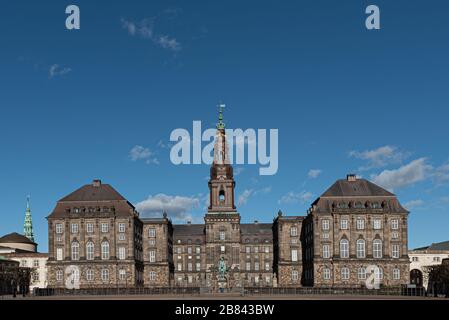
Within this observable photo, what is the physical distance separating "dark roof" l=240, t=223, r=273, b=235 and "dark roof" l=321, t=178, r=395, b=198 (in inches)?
2599

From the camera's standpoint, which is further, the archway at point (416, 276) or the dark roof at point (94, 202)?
→ the archway at point (416, 276)

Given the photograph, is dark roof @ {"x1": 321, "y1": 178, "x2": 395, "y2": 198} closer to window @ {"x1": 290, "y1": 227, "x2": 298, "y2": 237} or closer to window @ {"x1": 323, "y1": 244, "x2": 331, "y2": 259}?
window @ {"x1": 323, "y1": 244, "x2": 331, "y2": 259}

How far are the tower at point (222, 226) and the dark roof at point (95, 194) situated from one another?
2933 cm

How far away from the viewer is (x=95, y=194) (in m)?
118

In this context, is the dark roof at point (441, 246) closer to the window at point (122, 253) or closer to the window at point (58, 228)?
the window at point (122, 253)

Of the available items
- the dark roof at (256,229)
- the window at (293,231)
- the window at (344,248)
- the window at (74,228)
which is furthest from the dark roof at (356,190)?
the dark roof at (256,229)

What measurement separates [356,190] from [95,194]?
139 feet

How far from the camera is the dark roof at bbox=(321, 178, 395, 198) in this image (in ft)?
368

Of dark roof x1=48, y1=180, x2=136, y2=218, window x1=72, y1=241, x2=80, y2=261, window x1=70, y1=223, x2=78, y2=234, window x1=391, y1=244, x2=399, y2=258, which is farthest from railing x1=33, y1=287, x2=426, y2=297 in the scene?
dark roof x1=48, y1=180, x2=136, y2=218

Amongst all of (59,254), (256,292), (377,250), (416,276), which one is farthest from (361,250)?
(59,254)

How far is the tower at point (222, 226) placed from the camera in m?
143

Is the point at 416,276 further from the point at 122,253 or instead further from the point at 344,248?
the point at 122,253
